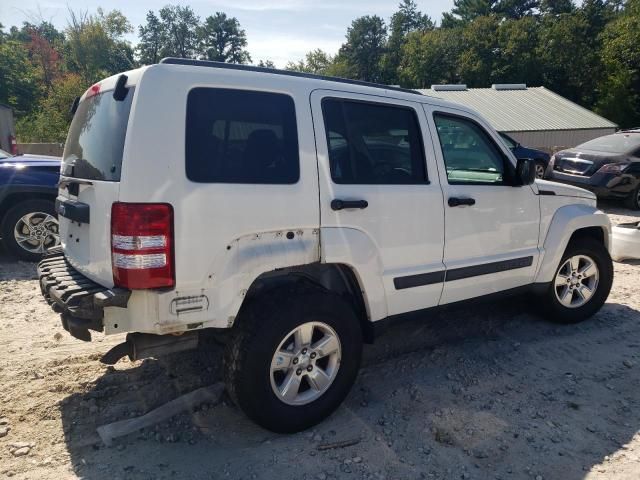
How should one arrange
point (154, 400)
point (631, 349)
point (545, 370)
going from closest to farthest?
point (154, 400) → point (545, 370) → point (631, 349)

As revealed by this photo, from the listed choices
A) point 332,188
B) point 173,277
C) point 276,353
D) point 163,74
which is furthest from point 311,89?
point 276,353

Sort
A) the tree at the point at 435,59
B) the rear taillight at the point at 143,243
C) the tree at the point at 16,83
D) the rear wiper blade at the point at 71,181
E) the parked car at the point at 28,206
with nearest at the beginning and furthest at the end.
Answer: the rear taillight at the point at 143,243
the rear wiper blade at the point at 71,181
the parked car at the point at 28,206
the tree at the point at 16,83
the tree at the point at 435,59

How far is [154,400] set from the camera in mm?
3393

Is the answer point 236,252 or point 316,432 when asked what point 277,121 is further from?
point 316,432

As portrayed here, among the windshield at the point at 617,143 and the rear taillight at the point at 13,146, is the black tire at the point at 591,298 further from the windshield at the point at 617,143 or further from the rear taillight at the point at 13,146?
the rear taillight at the point at 13,146

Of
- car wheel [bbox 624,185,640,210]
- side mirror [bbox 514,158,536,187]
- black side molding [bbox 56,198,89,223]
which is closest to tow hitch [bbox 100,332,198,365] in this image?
black side molding [bbox 56,198,89,223]

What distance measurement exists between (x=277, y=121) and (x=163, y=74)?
667mm

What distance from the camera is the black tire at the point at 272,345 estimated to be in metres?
2.82

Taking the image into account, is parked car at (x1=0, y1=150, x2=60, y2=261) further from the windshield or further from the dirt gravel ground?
the windshield

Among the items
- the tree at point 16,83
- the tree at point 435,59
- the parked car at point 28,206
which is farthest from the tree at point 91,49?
the parked car at point 28,206

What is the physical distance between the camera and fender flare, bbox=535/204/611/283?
4.37 meters

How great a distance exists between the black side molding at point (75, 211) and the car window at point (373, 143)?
1436 millimetres

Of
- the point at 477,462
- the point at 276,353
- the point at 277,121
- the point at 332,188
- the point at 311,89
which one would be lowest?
the point at 477,462

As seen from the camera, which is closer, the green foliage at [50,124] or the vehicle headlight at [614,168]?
the vehicle headlight at [614,168]
